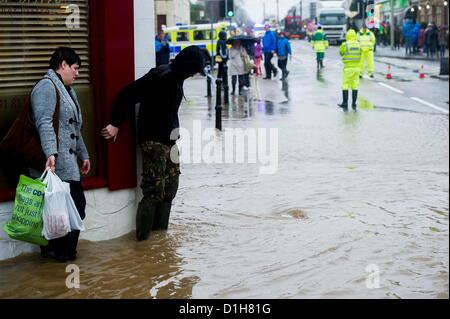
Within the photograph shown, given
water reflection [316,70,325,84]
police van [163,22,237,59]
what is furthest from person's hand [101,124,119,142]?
police van [163,22,237,59]

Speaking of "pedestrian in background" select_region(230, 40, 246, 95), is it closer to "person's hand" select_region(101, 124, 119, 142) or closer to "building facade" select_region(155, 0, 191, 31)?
"person's hand" select_region(101, 124, 119, 142)

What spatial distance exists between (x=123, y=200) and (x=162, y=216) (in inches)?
16.5

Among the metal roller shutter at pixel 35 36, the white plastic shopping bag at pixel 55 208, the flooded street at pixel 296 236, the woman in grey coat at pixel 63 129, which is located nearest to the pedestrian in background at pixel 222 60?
the flooded street at pixel 296 236

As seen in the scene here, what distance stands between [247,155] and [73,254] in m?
6.33

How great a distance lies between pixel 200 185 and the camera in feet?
34.8

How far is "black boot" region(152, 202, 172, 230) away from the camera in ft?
25.6

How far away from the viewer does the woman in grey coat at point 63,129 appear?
6398 mm

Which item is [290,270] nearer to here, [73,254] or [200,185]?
[73,254]

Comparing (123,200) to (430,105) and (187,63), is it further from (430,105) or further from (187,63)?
(430,105)

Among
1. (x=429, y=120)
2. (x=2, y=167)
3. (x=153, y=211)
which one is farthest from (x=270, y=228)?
(x=429, y=120)

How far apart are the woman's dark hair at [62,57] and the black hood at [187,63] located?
1.01 meters

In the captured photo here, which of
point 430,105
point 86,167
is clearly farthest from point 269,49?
point 86,167

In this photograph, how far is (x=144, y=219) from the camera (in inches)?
294

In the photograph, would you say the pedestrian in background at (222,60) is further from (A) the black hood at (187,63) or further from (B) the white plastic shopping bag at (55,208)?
(B) the white plastic shopping bag at (55,208)
